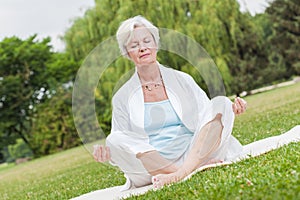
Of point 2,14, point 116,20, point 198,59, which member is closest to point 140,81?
point 198,59

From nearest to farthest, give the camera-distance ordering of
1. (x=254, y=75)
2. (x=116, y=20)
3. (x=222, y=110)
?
(x=222, y=110) < (x=116, y=20) < (x=254, y=75)

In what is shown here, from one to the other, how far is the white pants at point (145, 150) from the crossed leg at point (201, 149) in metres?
0.04

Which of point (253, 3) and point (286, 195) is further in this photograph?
point (253, 3)

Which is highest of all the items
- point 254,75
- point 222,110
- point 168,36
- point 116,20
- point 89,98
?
point 116,20

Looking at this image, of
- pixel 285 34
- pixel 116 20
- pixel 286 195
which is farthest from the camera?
pixel 285 34

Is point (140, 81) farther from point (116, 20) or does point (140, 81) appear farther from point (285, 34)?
point (285, 34)

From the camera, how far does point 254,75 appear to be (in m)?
27.0

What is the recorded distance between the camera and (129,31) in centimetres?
413

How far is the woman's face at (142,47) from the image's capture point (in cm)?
411

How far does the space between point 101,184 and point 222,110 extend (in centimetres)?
200

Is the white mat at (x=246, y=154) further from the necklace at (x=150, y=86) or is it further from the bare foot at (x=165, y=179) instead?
the necklace at (x=150, y=86)

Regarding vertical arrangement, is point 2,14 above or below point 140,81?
above

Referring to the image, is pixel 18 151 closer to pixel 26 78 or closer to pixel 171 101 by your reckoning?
pixel 26 78

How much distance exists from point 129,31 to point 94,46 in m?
16.3
